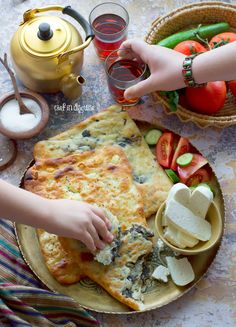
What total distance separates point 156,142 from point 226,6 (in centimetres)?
49

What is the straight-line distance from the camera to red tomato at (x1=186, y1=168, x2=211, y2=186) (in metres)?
1.42

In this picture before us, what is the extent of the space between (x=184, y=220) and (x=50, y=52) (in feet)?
1.95

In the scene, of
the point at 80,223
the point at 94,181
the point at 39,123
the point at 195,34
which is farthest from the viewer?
the point at 195,34

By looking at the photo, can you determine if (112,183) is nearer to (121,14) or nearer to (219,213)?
(219,213)

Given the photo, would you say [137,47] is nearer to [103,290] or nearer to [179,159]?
[179,159]

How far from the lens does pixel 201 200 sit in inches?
50.5

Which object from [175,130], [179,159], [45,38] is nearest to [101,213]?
[179,159]

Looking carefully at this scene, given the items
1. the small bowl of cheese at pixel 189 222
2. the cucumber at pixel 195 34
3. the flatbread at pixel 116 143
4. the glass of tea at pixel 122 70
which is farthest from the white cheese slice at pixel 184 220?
the cucumber at pixel 195 34

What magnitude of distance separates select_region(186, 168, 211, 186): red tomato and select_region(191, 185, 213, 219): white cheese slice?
0.13 meters

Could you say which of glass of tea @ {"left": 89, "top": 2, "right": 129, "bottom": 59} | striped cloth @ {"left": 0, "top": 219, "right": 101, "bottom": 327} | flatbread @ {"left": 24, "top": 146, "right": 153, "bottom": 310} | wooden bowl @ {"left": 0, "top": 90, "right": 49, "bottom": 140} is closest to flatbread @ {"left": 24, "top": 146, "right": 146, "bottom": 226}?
flatbread @ {"left": 24, "top": 146, "right": 153, "bottom": 310}

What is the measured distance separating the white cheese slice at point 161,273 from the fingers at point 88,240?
18 cm

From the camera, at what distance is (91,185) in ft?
4.44

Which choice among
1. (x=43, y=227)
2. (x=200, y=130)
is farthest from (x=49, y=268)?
(x=200, y=130)

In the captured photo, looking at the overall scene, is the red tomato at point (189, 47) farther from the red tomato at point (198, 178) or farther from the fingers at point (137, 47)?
the red tomato at point (198, 178)
